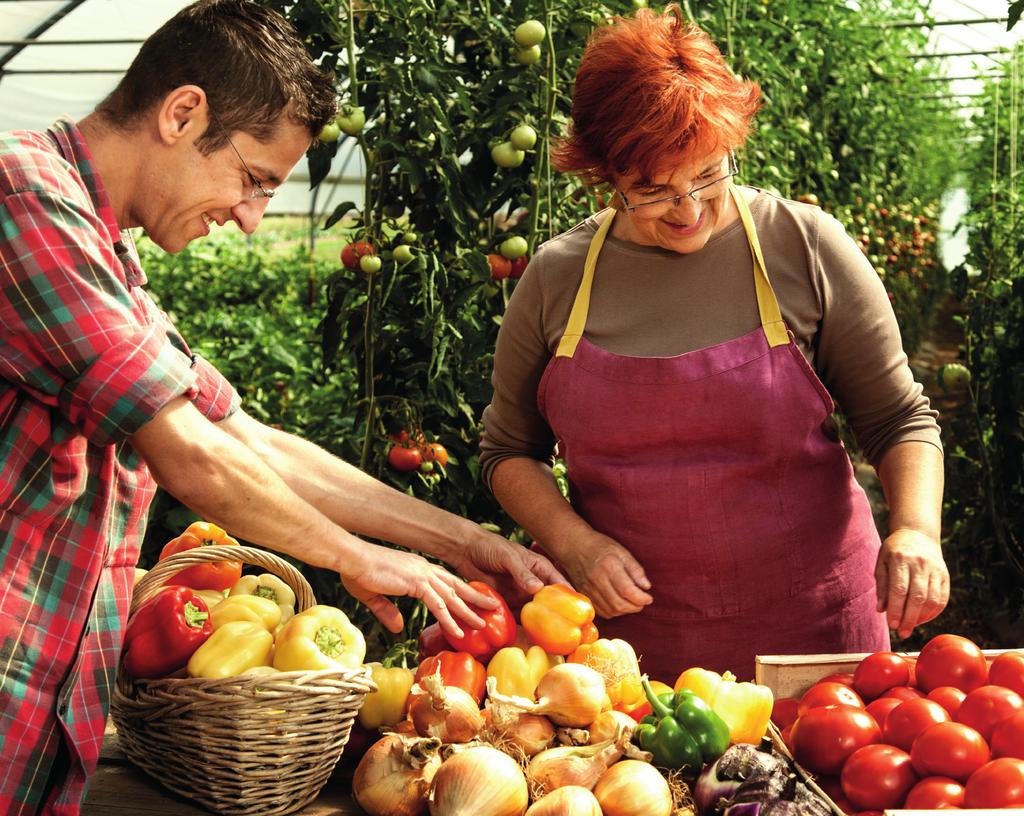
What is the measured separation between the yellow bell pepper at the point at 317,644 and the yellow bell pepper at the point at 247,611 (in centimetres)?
9

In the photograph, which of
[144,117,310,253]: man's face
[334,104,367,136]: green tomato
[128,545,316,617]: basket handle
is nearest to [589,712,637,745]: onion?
[128,545,316,617]: basket handle

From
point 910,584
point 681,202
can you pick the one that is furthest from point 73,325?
point 910,584

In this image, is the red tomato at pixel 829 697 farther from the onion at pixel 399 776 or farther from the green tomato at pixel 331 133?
the green tomato at pixel 331 133

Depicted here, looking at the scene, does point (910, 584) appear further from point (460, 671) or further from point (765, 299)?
point (460, 671)

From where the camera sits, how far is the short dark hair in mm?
1538

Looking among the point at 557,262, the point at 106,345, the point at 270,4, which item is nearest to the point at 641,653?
the point at 557,262

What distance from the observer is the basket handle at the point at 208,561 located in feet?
6.00

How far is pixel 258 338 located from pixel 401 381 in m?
2.55

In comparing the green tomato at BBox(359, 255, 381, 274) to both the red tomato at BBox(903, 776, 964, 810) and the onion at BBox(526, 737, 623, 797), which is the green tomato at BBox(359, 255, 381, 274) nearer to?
the onion at BBox(526, 737, 623, 797)

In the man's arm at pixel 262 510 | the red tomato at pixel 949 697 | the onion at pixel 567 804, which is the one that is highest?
the man's arm at pixel 262 510

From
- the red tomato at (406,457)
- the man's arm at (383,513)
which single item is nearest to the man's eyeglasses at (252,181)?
the man's arm at (383,513)

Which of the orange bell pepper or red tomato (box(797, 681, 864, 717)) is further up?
the orange bell pepper

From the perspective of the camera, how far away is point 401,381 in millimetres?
3350

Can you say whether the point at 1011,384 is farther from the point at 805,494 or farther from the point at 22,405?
the point at 22,405
